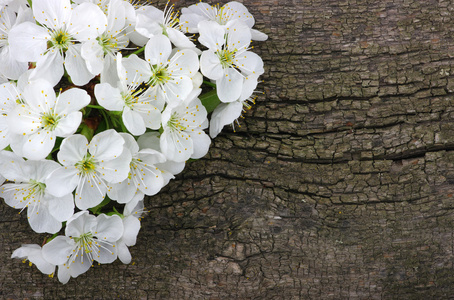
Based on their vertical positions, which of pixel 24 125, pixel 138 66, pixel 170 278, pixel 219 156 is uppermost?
pixel 138 66

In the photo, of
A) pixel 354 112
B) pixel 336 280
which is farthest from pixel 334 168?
pixel 336 280

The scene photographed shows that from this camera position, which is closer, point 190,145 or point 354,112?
point 190,145

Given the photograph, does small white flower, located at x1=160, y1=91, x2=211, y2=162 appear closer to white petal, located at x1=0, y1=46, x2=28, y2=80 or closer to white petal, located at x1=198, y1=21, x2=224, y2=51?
white petal, located at x1=198, y1=21, x2=224, y2=51

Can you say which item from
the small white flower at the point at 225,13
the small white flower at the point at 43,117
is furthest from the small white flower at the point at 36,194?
the small white flower at the point at 225,13

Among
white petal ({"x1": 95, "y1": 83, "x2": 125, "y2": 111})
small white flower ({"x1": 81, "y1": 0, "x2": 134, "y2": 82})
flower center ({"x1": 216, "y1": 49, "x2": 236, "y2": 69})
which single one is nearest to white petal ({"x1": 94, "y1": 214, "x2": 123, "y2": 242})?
white petal ({"x1": 95, "y1": 83, "x2": 125, "y2": 111})

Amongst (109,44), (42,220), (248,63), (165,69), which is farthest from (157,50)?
(42,220)

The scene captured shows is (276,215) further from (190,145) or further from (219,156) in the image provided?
(190,145)

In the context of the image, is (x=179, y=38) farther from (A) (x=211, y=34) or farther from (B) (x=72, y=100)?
(B) (x=72, y=100)

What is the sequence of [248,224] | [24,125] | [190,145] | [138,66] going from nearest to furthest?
1. [24,125]
2. [138,66]
3. [190,145]
4. [248,224]
